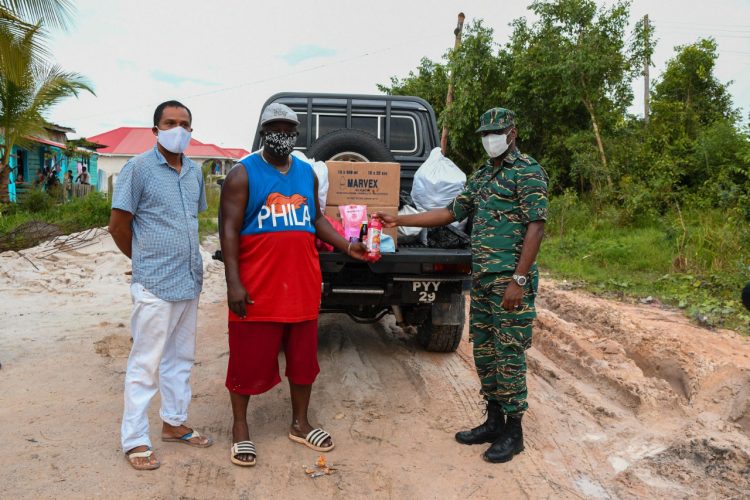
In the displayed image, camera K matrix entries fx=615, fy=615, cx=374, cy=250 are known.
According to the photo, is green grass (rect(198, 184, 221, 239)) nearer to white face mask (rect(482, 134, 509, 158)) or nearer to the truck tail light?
the truck tail light

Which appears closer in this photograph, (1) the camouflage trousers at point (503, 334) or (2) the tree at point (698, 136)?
(1) the camouflage trousers at point (503, 334)

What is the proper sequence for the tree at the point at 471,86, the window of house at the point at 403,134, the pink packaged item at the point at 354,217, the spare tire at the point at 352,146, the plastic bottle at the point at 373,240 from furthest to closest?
the tree at the point at 471,86 → the window of house at the point at 403,134 → the spare tire at the point at 352,146 → the pink packaged item at the point at 354,217 → the plastic bottle at the point at 373,240

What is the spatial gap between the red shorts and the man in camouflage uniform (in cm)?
102

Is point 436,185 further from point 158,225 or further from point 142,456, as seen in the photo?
point 142,456

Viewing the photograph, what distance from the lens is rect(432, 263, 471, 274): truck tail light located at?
14.3 ft

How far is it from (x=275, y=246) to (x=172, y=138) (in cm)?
78

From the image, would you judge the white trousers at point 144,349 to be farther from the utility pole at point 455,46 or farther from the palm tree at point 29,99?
the utility pole at point 455,46

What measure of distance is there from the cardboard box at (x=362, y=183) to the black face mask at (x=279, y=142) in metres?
1.21

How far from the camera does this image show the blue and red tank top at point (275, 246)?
3.25m

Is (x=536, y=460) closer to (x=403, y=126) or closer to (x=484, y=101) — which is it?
(x=403, y=126)

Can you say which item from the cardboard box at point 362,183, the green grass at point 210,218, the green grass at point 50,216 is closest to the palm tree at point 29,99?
the green grass at point 50,216

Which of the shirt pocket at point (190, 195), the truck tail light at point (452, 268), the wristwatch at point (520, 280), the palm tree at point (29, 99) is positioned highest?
the palm tree at point (29, 99)

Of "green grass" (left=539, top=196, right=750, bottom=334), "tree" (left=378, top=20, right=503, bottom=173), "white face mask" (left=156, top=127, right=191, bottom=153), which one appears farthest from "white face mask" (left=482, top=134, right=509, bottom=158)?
"tree" (left=378, top=20, right=503, bottom=173)

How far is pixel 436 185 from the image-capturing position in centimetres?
491
